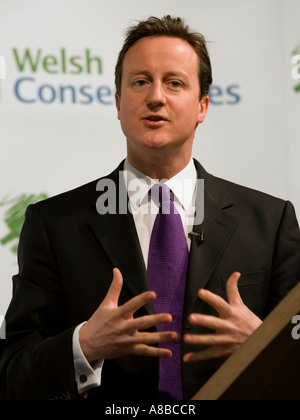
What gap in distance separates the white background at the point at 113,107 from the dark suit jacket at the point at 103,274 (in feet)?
1.78

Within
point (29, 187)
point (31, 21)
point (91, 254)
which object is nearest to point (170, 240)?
point (91, 254)

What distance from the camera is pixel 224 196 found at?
6.11ft

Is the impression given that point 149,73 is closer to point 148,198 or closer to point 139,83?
point 139,83

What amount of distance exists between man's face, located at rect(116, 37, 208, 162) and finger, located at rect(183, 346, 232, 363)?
0.68 m

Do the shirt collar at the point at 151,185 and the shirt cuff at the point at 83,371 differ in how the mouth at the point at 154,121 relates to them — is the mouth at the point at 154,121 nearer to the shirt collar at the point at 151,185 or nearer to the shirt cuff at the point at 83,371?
the shirt collar at the point at 151,185

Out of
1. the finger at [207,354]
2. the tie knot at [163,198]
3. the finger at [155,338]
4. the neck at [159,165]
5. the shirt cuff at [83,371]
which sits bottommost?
the shirt cuff at [83,371]

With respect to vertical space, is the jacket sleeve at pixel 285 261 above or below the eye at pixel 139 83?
below

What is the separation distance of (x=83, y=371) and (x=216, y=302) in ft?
1.23

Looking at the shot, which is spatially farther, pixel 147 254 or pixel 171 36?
pixel 171 36

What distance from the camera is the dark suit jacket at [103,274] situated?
1528 mm

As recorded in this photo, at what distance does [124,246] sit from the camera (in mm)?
1662

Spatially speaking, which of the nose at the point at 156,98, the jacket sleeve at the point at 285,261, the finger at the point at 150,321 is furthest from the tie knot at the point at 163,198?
the finger at the point at 150,321

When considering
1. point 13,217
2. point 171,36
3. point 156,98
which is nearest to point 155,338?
point 156,98

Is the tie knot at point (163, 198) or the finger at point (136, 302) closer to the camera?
the finger at point (136, 302)
